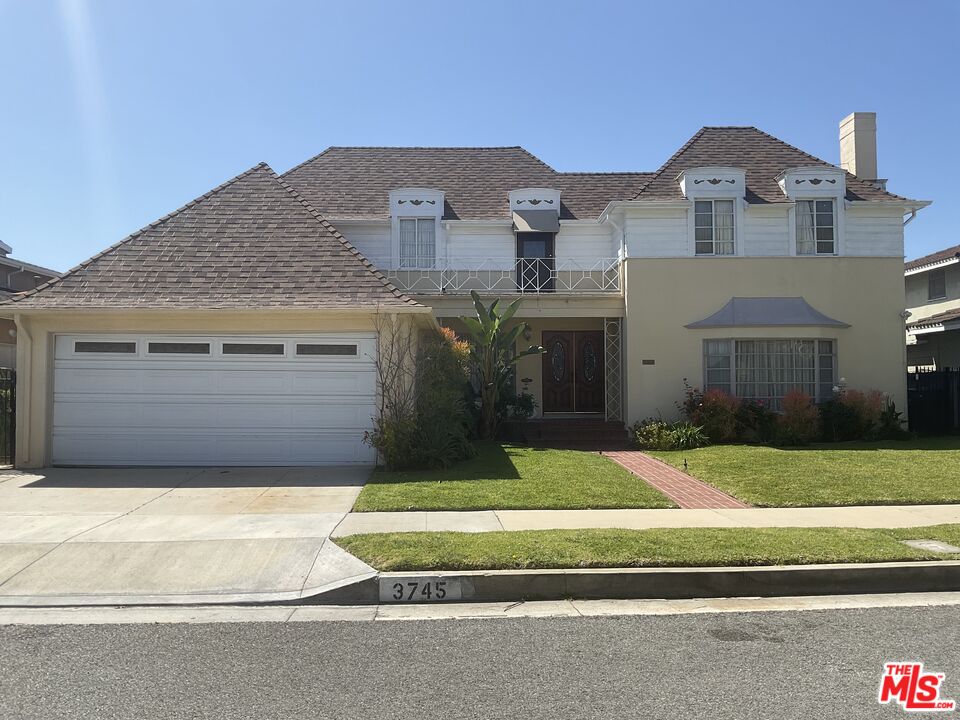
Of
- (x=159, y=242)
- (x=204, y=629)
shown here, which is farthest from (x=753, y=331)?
(x=204, y=629)

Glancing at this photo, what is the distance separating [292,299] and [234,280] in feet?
4.23

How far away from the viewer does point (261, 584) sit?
20.6 feet

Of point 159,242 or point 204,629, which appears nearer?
point 204,629

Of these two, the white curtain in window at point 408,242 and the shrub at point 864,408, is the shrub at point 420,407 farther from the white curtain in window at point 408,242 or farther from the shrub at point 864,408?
the shrub at point 864,408

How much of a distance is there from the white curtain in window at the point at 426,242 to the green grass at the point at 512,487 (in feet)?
26.2

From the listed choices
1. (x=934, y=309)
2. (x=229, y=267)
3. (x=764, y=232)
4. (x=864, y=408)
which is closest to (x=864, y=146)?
(x=764, y=232)

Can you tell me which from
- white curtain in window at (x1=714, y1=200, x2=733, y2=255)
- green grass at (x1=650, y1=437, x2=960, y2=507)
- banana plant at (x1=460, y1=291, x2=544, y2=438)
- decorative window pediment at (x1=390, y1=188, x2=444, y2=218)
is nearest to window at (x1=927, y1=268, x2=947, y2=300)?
white curtain in window at (x1=714, y1=200, x2=733, y2=255)

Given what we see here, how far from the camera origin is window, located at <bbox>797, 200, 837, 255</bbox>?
1750cm

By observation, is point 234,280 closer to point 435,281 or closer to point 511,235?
point 435,281

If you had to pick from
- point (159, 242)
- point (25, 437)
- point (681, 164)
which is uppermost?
point (681, 164)

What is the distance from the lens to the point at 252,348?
1255 cm

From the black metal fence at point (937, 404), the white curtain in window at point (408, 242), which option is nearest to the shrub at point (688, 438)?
the black metal fence at point (937, 404)

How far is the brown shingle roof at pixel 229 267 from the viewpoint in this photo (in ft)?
40.5

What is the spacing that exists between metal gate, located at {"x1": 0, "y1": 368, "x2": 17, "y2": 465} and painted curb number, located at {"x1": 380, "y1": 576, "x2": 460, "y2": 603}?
31.5 ft
